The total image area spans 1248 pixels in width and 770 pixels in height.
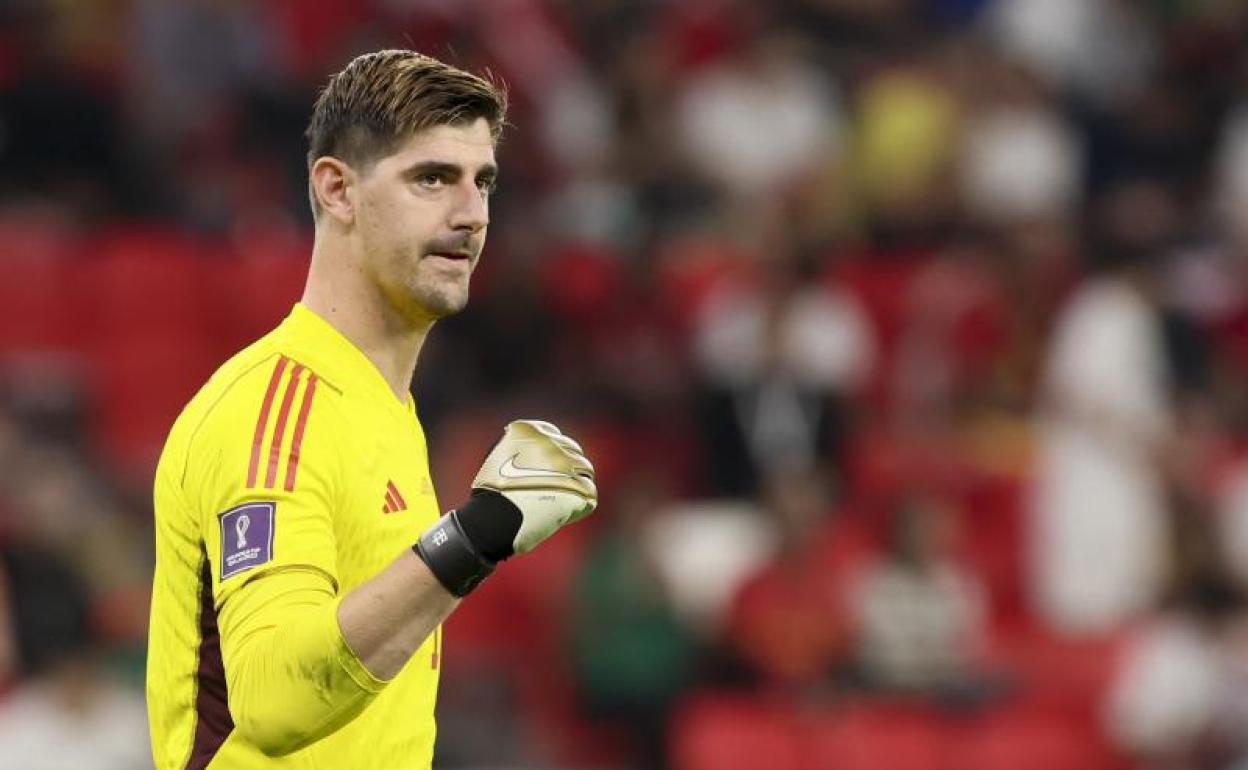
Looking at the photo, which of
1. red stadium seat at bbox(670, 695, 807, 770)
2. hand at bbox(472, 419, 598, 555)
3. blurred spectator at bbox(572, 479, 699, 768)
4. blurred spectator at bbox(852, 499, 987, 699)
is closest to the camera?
hand at bbox(472, 419, 598, 555)

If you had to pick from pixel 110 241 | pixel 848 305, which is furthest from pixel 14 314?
pixel 848 305

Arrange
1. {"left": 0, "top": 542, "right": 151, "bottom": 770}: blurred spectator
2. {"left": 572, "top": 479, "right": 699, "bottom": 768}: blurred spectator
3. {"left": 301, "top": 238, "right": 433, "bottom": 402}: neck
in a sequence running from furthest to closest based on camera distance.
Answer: {"left": 572, "top": 479, "right": 699, "bottom": 768}: blurred spectator < {"left": 0, "top": 542, "right": 151, "bottom": 770}: blurred spectator < {"left": 301, "top": 238, "right": 433, "bottom": 402}: neck

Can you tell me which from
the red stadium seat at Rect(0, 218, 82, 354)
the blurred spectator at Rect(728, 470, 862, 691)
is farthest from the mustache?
the red stadium seat at Rect(0, 218, 82, 354)

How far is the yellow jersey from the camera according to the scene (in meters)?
3.46

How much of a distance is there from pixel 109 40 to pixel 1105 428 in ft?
18.6

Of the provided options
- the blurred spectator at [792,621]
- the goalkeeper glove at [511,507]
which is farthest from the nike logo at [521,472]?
the blurred spectator at [792,621]

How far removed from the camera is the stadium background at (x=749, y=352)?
32.1 feet

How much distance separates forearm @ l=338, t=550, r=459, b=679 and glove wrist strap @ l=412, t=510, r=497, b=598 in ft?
0.04

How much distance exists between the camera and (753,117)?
41.7ft

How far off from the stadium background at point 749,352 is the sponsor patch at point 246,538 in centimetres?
581

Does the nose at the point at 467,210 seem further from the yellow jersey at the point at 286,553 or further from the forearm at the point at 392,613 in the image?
the forearm at the point at 392,613

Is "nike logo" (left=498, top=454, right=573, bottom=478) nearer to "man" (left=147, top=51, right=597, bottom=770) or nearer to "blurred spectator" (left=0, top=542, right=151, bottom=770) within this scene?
"man" (left=147, top=51, right=597, bottom=770)

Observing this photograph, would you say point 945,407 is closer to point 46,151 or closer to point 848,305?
point 848,305

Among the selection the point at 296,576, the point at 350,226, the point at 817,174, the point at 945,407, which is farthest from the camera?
the point at 817,174
